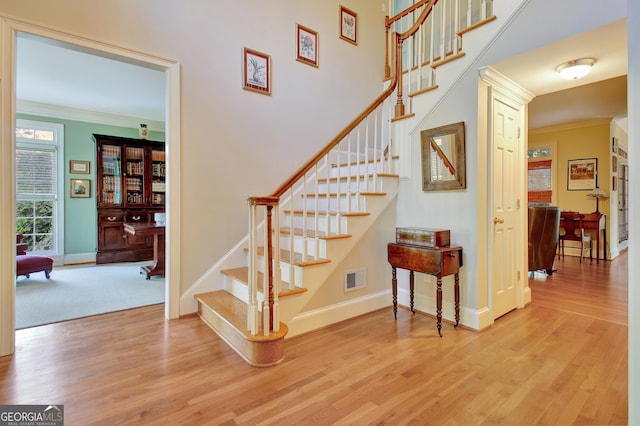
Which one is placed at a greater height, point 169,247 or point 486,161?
point 486,161

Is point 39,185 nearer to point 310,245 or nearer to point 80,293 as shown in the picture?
point 80,293

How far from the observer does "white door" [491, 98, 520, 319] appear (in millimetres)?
2721

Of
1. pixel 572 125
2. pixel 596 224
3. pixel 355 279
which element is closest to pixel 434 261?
pixel 355 279

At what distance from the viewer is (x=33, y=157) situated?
518 centimetres

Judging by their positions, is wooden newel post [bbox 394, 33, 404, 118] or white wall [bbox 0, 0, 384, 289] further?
wooden newel post [bbox 394, 33, 404, 118]

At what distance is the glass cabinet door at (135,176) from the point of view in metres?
5.67

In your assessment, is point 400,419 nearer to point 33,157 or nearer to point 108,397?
point 108,397

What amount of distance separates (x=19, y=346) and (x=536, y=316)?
14.0 ft

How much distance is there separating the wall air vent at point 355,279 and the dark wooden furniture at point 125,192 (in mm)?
4295

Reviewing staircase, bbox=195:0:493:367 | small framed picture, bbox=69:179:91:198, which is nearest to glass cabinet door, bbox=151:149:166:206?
small framed picture, bbox=69:179:91:198

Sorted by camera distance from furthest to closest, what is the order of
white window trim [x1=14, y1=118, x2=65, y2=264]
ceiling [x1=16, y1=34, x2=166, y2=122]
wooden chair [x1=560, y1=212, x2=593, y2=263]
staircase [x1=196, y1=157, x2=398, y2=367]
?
wooden chair [x1=560, y1=212, x2=593, y2=263] < white window trim [x1=14, y1=118, x2=65, y2=264] < ceiling [x1=16, y1=34, x2=166, y2=122] < staircase [x1=196, y1=157, x2=398, y2=367]

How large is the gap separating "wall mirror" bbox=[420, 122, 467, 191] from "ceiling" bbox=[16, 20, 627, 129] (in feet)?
2.01

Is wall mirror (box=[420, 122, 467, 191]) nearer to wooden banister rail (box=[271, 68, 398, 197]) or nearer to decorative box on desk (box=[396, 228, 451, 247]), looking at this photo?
decorative box on desk (box=[396, 228, 451, 247])

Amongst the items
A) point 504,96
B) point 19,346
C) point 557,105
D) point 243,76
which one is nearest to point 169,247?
point 19,346
